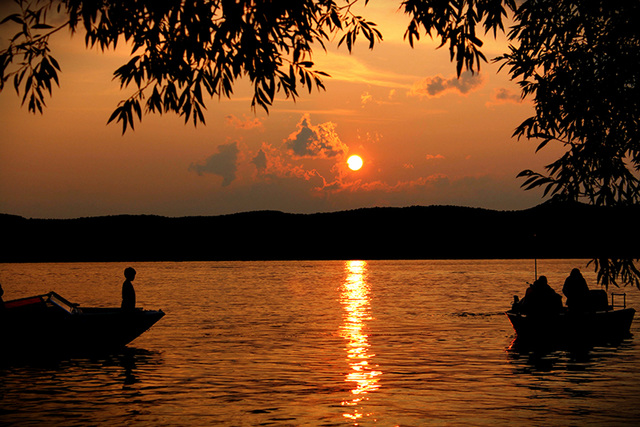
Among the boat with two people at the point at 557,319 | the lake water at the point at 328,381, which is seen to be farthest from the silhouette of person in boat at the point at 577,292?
the lake water at the point at 328,381

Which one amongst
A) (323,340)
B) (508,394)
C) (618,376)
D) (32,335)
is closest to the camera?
(508,394)

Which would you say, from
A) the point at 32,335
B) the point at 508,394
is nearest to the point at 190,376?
the point at 32,335

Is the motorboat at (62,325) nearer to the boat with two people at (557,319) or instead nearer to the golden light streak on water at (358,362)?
the golden light streak on water at (358,362)

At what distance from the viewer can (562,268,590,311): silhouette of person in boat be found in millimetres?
26391

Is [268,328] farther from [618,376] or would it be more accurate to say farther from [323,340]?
[618,376]

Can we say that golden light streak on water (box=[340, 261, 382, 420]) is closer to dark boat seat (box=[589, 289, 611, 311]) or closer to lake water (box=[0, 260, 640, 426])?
lake water (box=[0, 260, 640, 426])

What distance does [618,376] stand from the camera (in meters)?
20.1

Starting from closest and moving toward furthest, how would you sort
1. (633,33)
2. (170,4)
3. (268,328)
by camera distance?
(170,4) → (633,33) → (268,328)

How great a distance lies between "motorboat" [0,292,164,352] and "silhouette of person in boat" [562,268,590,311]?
13.1 meters

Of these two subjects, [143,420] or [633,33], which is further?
[633,33]

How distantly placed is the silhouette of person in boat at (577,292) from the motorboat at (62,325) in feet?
43.1

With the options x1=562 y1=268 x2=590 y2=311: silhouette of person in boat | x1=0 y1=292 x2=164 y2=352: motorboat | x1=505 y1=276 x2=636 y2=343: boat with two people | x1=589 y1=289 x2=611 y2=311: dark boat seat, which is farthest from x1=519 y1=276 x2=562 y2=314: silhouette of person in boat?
x1=0 y1=292 x2=164 y2=352: motorboat

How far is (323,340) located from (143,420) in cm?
1603

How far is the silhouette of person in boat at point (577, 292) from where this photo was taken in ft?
86.6
